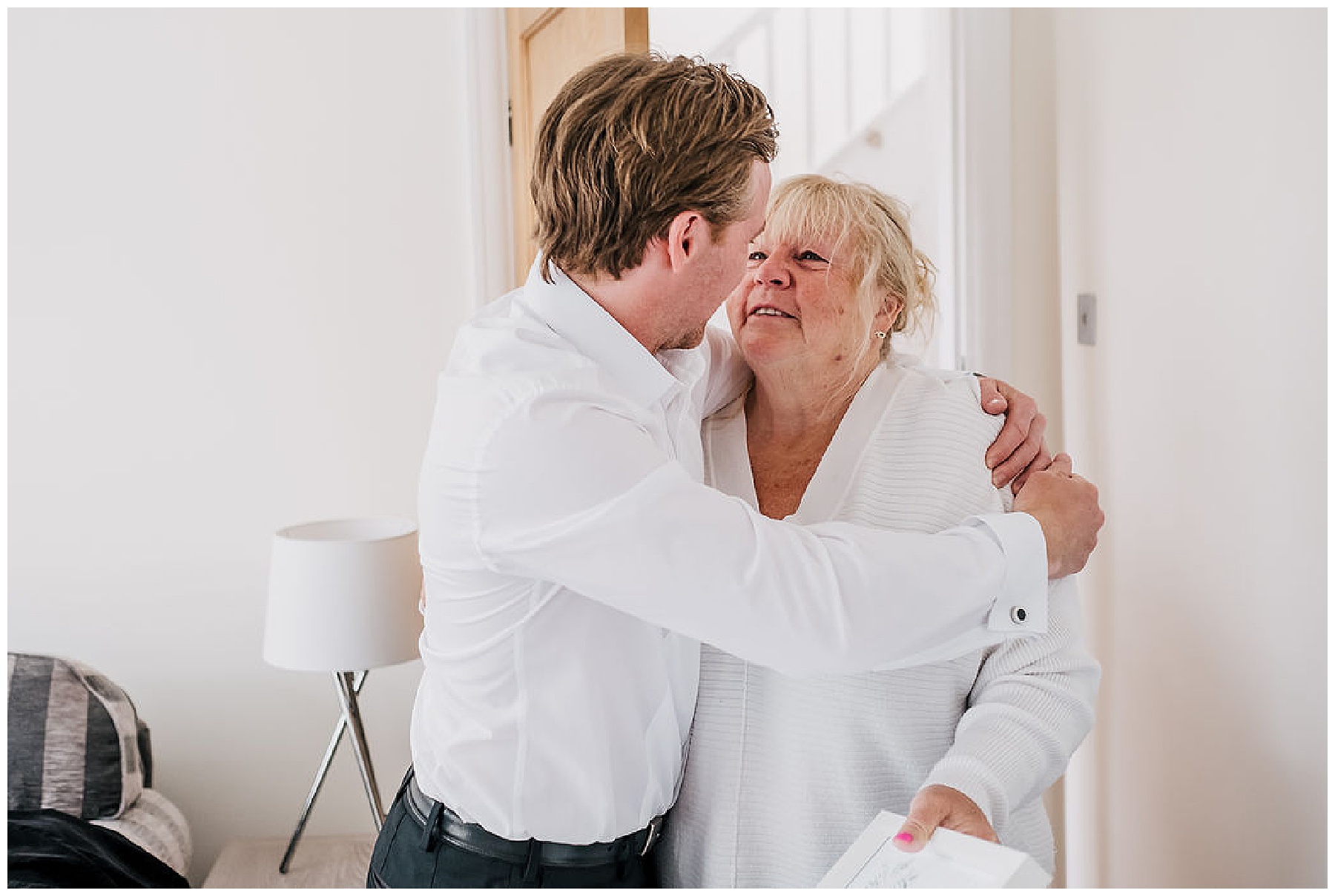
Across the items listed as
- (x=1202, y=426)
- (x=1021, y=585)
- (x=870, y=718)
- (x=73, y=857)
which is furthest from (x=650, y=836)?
(x=73, y=857)

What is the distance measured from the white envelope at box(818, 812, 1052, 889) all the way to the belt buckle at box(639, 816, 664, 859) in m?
0.35

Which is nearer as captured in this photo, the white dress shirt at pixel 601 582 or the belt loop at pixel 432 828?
the white dress shirt at pixel 601 582

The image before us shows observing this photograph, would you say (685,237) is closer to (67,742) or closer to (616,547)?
(616,547)

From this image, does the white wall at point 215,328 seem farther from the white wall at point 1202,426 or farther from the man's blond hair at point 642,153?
the man's blond hair at point 642,153

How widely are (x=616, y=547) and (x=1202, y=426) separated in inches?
41.2

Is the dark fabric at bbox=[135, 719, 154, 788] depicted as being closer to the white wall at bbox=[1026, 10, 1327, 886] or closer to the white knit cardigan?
the white knit cardigan

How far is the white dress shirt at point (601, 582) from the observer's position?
109 cm

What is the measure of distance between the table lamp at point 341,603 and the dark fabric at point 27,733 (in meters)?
0.44

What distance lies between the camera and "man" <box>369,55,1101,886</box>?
3.58 feet

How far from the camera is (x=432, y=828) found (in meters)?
1.32

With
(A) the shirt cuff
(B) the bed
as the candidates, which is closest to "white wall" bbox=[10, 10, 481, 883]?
(B) the bed

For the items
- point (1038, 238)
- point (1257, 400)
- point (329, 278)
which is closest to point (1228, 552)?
point (1257, 400)

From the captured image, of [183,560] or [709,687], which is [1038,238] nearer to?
[709,687]

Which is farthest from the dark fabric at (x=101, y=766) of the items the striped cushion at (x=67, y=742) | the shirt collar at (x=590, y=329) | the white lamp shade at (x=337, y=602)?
the shirt collar at (x=590, y=329)
